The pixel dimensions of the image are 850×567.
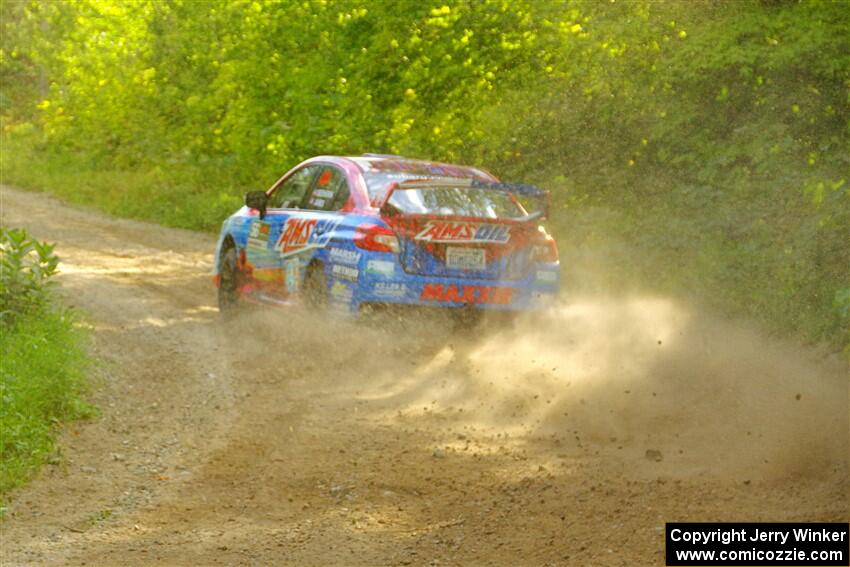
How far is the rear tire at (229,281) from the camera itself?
Result: 13.1 m

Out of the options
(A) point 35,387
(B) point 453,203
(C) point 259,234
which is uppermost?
(B) point 453,203

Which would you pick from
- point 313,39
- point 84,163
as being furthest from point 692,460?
point 84,163

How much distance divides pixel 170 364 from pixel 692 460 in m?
5.14

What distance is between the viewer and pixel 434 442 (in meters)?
8.48

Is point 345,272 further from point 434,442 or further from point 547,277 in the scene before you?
point 434,442

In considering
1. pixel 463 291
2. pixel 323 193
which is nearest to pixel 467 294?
pixel 463 291

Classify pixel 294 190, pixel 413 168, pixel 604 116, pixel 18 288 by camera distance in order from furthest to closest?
pixel 604 116 → pixel 294 190 → pixel 413 168 → pixel 18 288

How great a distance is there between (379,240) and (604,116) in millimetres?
7168

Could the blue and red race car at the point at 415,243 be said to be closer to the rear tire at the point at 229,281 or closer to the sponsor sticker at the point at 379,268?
the sponsor sticker at the point at 379,268

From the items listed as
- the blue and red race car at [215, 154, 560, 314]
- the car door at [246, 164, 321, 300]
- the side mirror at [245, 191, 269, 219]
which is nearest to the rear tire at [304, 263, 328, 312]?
the blue and red race car at [215, 154, 560, 314]

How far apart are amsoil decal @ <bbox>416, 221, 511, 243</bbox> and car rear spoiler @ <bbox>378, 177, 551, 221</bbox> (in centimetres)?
34

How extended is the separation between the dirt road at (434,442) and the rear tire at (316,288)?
176 millimetres

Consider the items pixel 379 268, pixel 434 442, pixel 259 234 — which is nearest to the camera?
pixel 434 442

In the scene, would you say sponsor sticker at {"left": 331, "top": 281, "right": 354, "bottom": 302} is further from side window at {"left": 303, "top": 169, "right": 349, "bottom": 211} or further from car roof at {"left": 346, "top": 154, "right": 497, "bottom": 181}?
car roof at {"left": 346, "top": 154, "right": 497, "bottom": 181}
